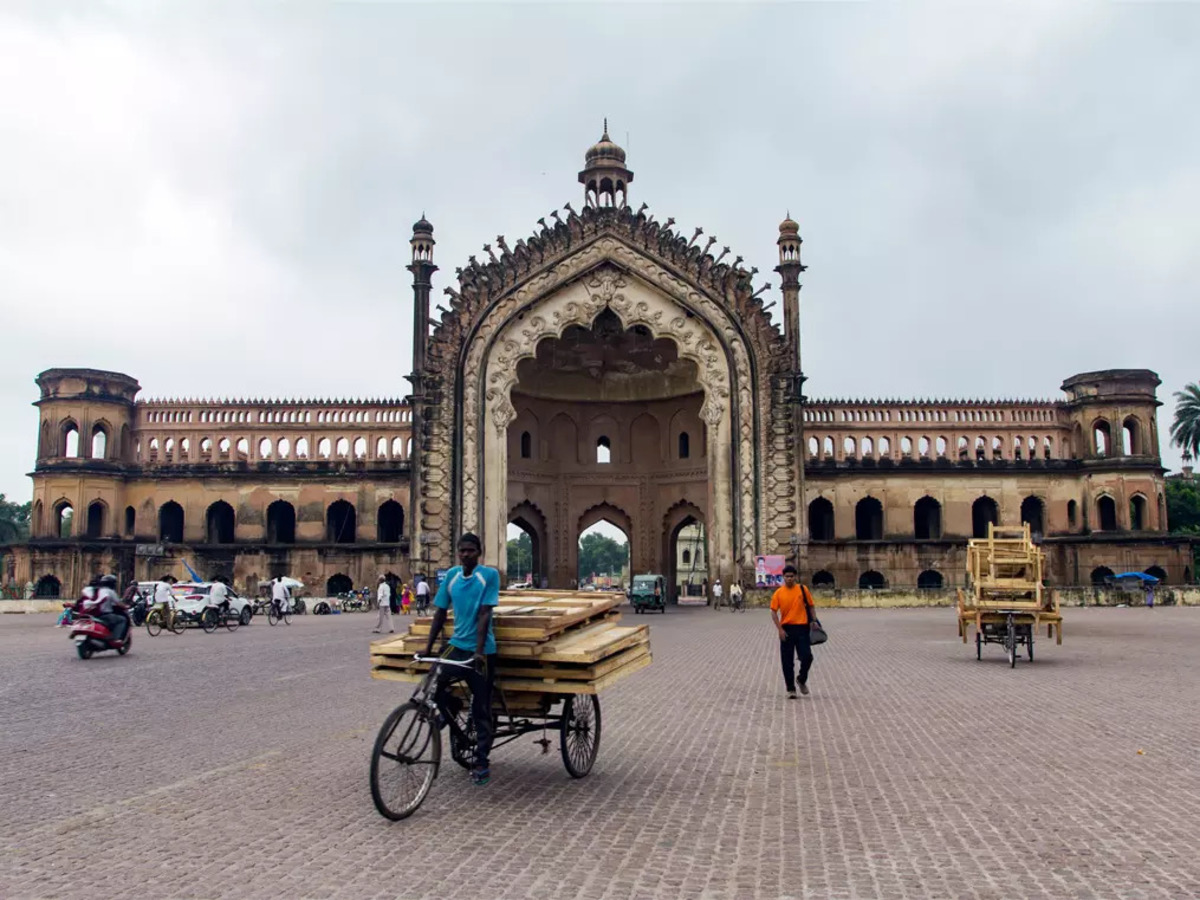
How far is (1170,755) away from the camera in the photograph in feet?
26.8

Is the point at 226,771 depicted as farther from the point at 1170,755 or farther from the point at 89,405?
the point at 89,405

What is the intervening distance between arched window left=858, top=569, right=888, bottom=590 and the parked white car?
78.1 ft

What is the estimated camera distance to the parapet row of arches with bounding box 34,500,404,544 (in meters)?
40.2

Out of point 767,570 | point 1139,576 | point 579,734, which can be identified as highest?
point 767,570

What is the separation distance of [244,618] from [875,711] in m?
21.8

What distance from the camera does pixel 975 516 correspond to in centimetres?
4266

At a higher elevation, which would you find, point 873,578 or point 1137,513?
point 1137,513

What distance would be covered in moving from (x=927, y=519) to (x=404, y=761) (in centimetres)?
3981

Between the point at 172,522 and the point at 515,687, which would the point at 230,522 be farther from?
the point at 515,687

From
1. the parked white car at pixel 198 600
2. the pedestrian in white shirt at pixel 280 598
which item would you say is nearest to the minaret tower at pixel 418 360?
the pedestrian in white shirt at pixel 280 598

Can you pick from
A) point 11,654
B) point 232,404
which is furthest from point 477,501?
point 11,654

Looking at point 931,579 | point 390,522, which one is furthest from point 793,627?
point 390,522

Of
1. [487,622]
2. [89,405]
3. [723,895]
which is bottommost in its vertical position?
[723,895]

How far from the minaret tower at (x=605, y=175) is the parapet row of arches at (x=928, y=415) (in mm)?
12242
